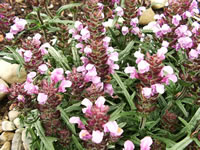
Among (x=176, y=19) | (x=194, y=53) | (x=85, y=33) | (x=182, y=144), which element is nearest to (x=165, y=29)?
(x=176, y=19)

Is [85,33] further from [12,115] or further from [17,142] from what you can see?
[12,115]

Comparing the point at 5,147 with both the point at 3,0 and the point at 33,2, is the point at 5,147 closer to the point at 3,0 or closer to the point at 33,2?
the point at 33,2

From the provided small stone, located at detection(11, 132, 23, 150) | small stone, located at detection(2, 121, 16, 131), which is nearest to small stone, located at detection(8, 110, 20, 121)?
small stone, located at detection(2, 121, 16, 131)

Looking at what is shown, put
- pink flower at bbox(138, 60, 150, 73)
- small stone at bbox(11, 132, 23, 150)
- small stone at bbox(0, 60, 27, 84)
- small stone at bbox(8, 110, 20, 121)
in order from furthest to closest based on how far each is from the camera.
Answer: small stone at bbox(0, 60, 27, 84), small stone at bbox(8, 110, 20, 121), small stone at bbox(11, 132, 23, 150), pink flower at bbox(138, 60, 150, 73)

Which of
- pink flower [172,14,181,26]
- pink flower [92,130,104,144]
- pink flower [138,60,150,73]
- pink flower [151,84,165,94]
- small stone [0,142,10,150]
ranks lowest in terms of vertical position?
small stone [0,142,10,150]

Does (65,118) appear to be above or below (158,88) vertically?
below

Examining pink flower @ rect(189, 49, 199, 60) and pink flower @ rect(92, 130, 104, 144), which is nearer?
pink flower @ rect(92, 130, 104, 144)

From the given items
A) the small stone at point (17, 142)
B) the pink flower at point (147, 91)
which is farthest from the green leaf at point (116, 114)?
the small stone at point (17, 142)

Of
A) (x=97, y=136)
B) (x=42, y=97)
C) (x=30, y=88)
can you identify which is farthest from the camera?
(x=30, y=88)

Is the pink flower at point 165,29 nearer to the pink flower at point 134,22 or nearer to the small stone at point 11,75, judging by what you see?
the pink flower at point 134,22

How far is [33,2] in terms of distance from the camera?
326cm

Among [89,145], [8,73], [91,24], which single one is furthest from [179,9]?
[8,73]

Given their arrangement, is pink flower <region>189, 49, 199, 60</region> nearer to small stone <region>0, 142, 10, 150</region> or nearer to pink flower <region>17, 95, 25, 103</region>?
pink flower <region>17, 95, 25, 103</region>

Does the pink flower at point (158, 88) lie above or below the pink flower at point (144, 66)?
below
